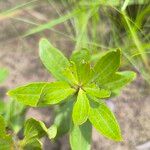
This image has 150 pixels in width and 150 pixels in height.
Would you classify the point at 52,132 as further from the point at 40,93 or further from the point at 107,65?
the point at 107,65

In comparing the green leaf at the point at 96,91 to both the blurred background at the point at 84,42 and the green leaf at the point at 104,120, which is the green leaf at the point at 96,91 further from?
the blurred background at the point at 84,42

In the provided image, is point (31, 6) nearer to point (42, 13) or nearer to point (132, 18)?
point (42, 13)

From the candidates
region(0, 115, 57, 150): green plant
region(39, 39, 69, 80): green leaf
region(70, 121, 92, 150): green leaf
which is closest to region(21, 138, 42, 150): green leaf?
region(0, 115, 57, 150): green plant

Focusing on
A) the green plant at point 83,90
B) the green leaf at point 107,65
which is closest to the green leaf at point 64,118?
the green plant at point 83,90

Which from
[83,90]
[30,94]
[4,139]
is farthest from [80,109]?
[4,139]

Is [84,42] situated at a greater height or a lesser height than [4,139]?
greater

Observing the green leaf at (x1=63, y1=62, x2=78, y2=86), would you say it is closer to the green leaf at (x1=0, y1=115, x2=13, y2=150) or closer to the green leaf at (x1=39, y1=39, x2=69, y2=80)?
the green leaf at (x1=39, y1=39, x2=69, y2=80)
